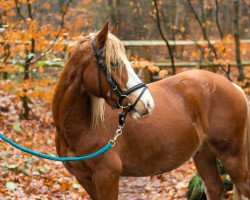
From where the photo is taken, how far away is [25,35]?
620 centimetres

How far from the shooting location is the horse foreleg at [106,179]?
3170mm

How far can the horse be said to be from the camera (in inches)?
117

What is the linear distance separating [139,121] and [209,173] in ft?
4.34

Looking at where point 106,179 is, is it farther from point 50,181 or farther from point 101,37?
point 50,181

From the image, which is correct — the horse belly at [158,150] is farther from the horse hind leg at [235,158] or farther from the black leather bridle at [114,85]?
the black leather bridle at [114,85]

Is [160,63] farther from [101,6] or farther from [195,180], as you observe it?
[101,6]

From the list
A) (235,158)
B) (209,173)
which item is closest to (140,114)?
(235,158)

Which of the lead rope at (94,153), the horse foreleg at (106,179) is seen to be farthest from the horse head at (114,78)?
the horse foreleg at (106,179)

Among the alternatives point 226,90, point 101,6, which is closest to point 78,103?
point 226,90

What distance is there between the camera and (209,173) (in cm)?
442

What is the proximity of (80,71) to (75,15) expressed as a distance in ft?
63.0

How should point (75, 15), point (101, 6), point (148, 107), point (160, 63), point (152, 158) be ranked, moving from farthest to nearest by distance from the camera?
point (75, 15), point (101, 6), point (160, 63), point (152, 158), point (148, 107)

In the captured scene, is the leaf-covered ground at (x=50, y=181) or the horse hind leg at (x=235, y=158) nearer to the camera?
the horse hind leg at (x=235, y=158)

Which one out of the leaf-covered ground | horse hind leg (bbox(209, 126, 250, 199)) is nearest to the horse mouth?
horse hind leg (bbox(209, 126, 250, 199))
